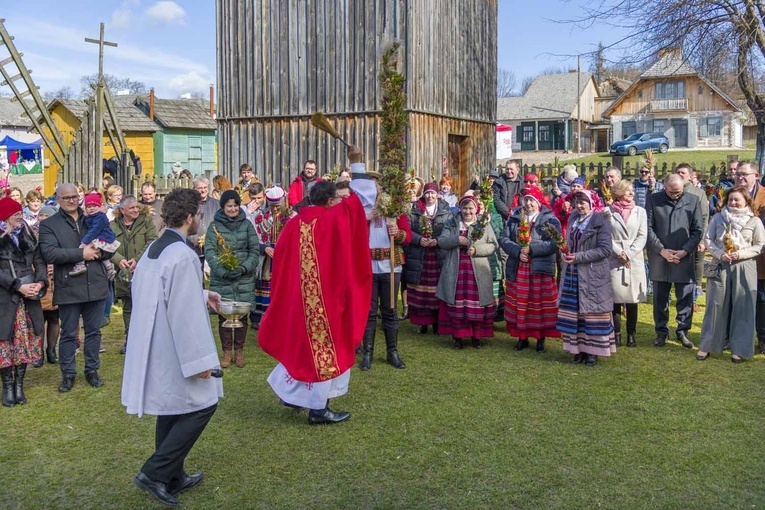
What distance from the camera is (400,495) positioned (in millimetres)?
4855

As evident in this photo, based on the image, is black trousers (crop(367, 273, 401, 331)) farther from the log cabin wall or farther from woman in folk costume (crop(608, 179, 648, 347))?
the log cabin wall

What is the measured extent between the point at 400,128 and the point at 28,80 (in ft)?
44.6

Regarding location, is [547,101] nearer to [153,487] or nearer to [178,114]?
[178,114]

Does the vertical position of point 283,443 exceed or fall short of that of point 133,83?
it falls short

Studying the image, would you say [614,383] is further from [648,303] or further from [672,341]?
[648,303]

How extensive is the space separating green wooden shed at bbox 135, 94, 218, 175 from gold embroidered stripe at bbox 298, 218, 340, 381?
32.0 metres

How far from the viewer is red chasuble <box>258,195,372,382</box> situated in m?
6.10

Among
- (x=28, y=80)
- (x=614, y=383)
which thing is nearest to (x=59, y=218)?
(x=614, y=383)

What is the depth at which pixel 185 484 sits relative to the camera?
4926 mm

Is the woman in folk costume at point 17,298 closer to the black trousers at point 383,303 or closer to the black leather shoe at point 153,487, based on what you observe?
the black leather shoe at point 153,487

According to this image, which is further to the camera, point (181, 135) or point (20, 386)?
point (181, 135)

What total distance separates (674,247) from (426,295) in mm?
3034

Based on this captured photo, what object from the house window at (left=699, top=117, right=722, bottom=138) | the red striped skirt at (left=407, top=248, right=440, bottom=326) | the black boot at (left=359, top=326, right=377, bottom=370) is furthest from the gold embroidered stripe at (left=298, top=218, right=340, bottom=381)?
the house window at (left=699, top=117, right=722, bottom=138)

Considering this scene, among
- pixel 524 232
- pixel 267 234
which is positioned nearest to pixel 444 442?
pixel 524 232
